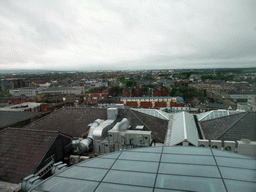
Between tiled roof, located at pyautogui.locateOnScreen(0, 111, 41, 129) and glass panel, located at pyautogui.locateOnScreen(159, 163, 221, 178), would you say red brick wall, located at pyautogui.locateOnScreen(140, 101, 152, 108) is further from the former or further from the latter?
glass panel, located at pyautogui.locateOnScreen(159, 163, 221, 178)

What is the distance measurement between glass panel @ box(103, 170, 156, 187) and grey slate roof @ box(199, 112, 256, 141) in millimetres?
9680

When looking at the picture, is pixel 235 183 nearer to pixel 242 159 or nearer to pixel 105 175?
pixel 242 159

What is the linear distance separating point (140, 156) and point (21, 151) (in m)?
6.83

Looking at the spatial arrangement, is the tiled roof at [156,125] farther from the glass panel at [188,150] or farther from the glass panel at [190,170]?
the glass panel at [190,170]

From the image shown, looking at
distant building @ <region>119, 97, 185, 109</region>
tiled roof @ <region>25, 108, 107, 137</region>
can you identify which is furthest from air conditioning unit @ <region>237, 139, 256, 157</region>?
distant building @ <region>119, 97, 185, 109</region>

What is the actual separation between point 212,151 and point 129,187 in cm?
399

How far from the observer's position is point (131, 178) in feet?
16.2

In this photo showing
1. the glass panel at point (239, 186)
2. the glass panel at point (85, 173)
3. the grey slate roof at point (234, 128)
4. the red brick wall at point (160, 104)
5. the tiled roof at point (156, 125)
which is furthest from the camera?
the red brick wall at point (160, 104)

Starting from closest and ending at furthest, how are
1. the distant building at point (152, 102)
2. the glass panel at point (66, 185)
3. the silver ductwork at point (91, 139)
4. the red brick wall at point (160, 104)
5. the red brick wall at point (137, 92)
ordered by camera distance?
the glass panel at point (66, 185), the silver ductwork at point (91, 139), the red brick wall at point (160, 104), the distant building at point (152, 102), the red brick wall at point (137, 92)

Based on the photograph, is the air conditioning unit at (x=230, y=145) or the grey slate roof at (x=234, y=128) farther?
the grey slate roof at (x=234, y=128)

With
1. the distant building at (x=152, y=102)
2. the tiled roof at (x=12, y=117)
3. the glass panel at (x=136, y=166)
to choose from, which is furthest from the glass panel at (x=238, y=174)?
the distant building at (x=152, y=102)

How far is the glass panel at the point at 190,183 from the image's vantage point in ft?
14.1

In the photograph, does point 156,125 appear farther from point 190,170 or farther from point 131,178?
point 131,178

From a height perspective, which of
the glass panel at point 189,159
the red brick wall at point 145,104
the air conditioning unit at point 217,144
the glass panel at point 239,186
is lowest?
the red brick wall at point 145,104
